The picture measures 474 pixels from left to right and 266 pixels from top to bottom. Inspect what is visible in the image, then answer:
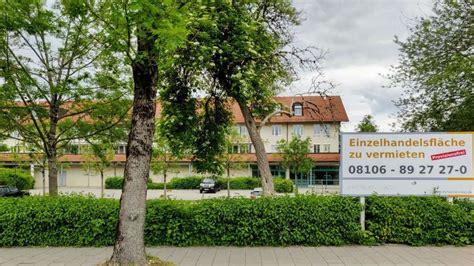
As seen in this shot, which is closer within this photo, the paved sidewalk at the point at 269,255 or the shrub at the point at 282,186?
the paved sidewalk at the point at 269,255

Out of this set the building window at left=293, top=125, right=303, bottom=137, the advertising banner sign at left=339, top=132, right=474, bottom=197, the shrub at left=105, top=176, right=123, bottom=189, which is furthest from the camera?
the building window at left=293, top=125, right=303, bottom=137

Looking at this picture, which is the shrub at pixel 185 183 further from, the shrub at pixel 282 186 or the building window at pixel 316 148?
the building window at pixel 316 148

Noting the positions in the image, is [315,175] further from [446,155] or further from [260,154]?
[446,155]

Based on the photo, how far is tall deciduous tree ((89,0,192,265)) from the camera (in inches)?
220

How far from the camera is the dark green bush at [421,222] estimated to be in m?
8.27

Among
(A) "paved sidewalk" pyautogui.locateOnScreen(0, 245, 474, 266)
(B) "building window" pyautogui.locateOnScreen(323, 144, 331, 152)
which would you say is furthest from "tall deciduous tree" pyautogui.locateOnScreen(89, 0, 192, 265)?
(B) "building window" pyautogui.locateOnScreen(323, 144, 331, 152)

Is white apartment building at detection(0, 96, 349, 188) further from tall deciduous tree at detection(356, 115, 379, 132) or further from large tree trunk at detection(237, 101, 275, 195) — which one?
large tree trunk at detection(237, 101, 275, 195)

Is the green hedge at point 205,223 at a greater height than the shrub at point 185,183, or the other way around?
the green hedge at point 205,223

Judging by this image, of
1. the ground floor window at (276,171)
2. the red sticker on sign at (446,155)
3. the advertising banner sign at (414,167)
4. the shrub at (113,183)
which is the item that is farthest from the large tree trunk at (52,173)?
the ground floor window at (276,171)

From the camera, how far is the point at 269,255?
24.8 feet

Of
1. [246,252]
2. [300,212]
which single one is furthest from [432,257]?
[246,252]

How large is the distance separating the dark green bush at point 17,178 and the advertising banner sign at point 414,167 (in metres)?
39.9

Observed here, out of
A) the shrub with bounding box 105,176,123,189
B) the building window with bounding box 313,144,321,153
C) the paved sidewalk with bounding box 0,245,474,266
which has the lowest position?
the shrub with bounding box 105,176,123,189

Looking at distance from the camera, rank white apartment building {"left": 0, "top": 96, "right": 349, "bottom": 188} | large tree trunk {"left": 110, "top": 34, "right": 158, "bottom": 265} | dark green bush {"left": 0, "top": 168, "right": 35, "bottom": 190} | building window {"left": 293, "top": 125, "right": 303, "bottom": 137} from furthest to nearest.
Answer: building window {"left": 293, "top": 125, "right": 303, "bottom": 137}
white apartment building {"left": 0, "top": 96, "right": 349, "bottom": 188}
dark green bush {"left": 0, "top": 168, "right": 35, "bottom": 190}
large tree trunk {"left": 110, "top": 34, "right": 158, "bottom": 265}
